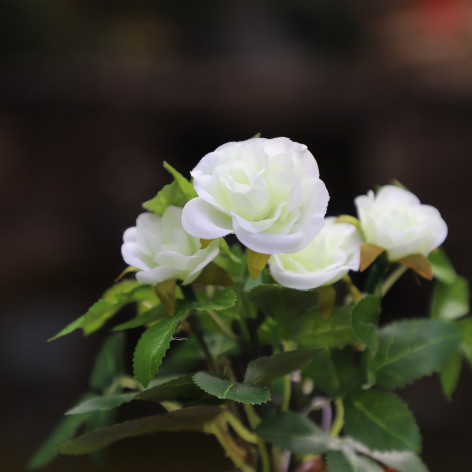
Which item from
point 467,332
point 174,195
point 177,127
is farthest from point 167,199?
point 177,127

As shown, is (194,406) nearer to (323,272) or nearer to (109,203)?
(323,272)

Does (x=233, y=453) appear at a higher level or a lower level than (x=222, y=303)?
lower

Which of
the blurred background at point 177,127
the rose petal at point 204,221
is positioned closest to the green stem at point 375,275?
the rose petal at point 204,221

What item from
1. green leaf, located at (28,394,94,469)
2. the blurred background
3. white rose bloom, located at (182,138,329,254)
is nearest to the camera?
white rose bloom, located at (182,138,329,254)

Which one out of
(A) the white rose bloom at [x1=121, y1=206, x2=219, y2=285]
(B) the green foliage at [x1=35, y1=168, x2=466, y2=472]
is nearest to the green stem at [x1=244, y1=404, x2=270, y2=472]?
(B) the green foliage at [x1=35, y1=168, x2=466, y2=472]

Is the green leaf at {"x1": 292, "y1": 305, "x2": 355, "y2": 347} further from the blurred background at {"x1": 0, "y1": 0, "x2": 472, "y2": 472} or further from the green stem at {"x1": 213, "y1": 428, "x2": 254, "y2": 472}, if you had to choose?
the blurred background at {"x1": 0, "y1": 0, "x2": 472, "y2": 472}

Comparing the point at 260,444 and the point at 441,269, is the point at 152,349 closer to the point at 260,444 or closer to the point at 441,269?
the point at 260,444

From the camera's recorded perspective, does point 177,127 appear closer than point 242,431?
No

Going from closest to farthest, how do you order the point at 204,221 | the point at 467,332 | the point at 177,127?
the point at 204,221 → the point at 467,332 → the point at 177,127
